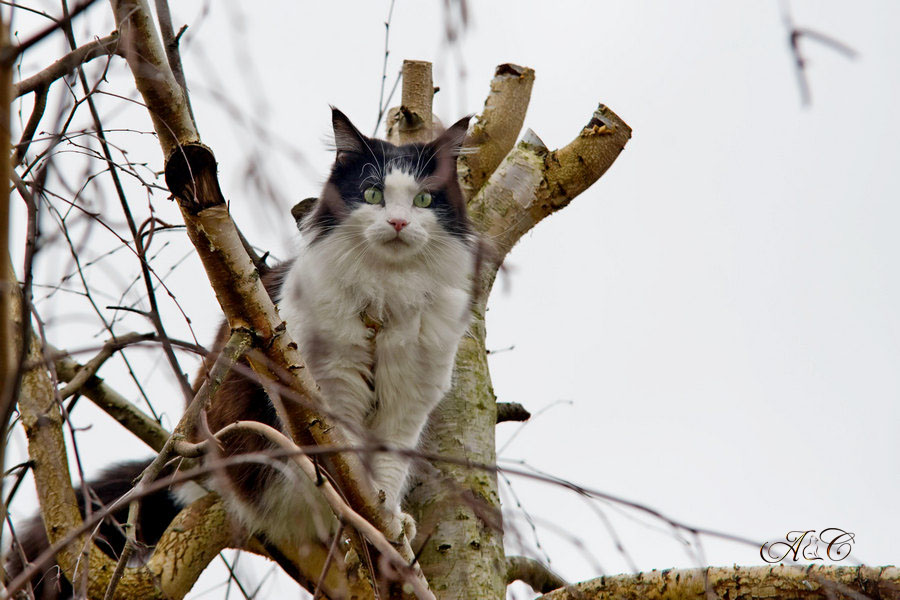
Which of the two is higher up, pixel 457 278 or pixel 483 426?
pixel 457 278

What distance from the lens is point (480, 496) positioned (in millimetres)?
3359

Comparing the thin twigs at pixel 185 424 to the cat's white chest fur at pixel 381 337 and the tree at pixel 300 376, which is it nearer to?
the tree at pixel 300 376

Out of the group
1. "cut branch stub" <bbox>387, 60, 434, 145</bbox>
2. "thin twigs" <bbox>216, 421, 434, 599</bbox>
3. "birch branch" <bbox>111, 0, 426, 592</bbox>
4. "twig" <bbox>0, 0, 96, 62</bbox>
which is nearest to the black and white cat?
"birch branch" <bbox>111, 0, 426, 592</bbox>

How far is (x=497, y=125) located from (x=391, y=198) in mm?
1510

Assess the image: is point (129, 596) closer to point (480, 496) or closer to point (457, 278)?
point (480, 496)

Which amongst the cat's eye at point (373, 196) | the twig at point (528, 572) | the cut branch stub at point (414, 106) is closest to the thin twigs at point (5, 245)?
the cat's eye at point (373, 196)

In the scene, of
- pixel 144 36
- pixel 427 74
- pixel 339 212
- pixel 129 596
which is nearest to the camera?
pixel 144 36

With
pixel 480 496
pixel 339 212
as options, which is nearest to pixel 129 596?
pixel 480 496

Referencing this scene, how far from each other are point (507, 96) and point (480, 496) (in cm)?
240

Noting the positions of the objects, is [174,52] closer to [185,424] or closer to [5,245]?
[185,424]

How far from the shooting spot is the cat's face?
3.24 meters

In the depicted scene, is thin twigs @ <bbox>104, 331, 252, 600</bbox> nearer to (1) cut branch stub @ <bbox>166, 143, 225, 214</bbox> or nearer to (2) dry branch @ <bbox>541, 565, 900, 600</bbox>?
(1) cut branch stub @ <bbox>166, 143, 225, 214</bbox>

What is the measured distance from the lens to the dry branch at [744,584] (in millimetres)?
2189

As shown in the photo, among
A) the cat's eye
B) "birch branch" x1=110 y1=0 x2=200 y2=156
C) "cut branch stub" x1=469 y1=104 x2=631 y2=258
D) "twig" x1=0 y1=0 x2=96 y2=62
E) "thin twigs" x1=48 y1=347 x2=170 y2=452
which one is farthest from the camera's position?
"cut branch stub" x1=469 y1=104 x2=631 y2=258
